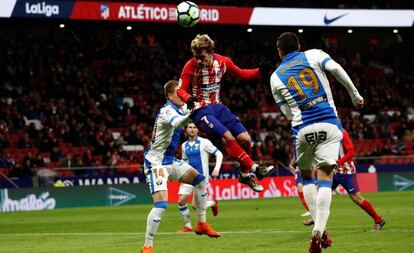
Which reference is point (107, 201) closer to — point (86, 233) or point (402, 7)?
point (86, 233)

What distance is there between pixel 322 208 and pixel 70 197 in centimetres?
1986

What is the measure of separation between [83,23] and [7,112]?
257 inches

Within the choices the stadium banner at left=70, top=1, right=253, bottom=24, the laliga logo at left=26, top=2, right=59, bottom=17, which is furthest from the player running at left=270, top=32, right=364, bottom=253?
the stadium banner at left=70, top=1, right=253, bottom=24

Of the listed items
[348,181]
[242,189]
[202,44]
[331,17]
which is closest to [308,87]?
[202,44]

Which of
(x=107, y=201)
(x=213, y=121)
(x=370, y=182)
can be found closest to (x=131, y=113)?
(x=107, y=201)

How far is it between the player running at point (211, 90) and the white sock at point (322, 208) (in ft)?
6.04

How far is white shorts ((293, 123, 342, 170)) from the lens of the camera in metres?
10.6

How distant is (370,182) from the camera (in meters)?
34.1

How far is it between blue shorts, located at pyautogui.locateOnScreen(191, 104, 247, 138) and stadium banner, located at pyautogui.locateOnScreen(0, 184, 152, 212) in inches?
669

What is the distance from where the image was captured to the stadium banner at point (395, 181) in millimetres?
34281

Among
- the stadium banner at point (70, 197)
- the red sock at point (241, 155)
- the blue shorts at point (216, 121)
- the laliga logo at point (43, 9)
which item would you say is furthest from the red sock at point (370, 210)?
the laliga logo at point (43, 9)

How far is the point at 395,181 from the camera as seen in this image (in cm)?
3462

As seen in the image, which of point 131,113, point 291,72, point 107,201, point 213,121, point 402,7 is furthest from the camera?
point 402,7

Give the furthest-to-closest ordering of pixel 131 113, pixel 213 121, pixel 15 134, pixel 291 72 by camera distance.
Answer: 1. pixel 131 113
2. pixel 15 134
3. pixel 213 121
4. pixel 291 72
